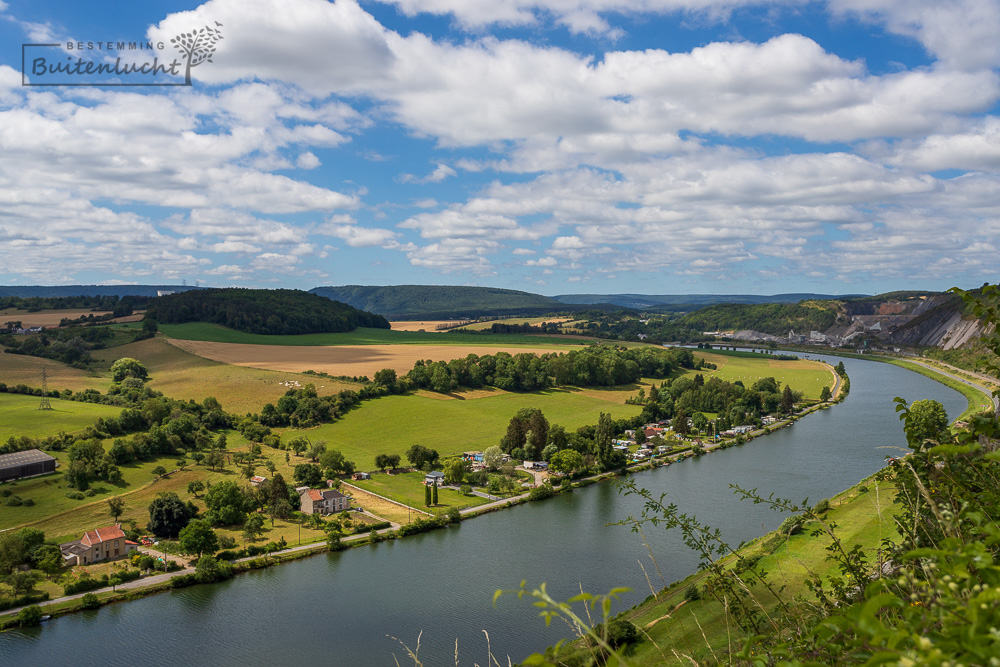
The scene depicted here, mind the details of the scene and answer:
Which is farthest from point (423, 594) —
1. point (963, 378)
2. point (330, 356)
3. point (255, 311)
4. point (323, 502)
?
point (255, 311)

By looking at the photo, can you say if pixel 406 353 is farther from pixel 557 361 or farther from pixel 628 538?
pixel 628 538

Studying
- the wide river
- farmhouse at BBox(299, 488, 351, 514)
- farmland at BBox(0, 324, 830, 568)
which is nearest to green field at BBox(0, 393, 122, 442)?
farmland at BBox(0, 324, 830, 568)

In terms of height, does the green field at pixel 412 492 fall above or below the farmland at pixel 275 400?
below

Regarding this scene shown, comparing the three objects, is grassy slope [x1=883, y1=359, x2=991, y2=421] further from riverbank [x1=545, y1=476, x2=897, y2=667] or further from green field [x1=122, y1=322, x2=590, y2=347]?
green field [x1=122, y1=322, x2=590, y2=347]

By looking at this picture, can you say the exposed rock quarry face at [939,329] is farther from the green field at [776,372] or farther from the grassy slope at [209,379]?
the grassy slope at [209,379]

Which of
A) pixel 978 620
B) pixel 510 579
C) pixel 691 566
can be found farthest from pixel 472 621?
pixel 978 620

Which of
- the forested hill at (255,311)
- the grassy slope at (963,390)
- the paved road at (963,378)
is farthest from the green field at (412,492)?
the forested hill at (255,311)
